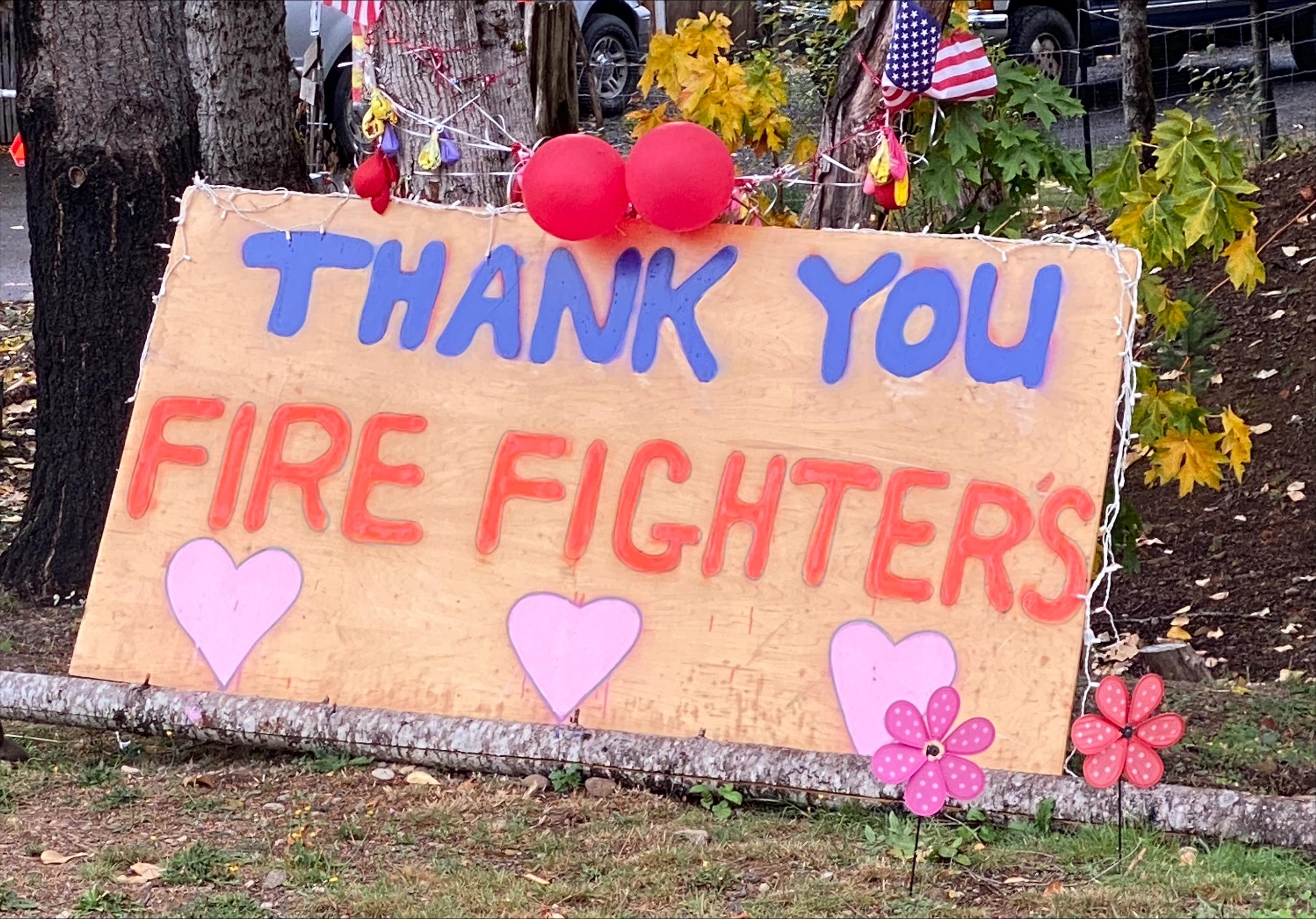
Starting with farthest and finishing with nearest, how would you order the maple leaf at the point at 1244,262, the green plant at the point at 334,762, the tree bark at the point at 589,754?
1. the maple leaf at the point at 1244,262
2. the green plant at the point at 334,762
3. the tree bark at the point at 589,754

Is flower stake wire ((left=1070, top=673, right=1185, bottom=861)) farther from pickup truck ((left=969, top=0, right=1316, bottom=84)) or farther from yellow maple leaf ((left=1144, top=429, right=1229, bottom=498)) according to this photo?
pickup truck ((left=969, top=0, right=1316, bottom=84))

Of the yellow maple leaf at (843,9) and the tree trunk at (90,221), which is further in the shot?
the tree trunk at (90,221)

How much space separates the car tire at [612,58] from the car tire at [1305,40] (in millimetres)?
5101

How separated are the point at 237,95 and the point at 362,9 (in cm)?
78

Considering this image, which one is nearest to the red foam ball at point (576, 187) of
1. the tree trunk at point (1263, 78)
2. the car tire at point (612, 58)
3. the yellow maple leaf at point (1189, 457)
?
the yellow maple leaf at point (1189, 457)

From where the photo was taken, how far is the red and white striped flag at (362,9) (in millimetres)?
4367

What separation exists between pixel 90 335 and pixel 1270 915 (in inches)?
160

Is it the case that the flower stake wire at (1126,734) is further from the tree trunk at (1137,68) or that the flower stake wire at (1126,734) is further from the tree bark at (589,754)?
the tree trunk at (1137,68)

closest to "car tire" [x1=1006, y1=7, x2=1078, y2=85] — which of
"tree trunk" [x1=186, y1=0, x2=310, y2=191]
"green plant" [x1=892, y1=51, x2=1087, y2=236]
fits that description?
"tree trunk" [x1=186, y1=0, x2=310, y2=191]

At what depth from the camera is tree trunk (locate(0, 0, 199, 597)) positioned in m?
5.16

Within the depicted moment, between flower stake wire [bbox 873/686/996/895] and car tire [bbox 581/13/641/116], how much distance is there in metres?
10.7

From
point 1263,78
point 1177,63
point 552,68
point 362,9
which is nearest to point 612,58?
point 1177,63

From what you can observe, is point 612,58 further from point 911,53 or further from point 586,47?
point 911,53

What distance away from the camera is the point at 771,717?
349cm
